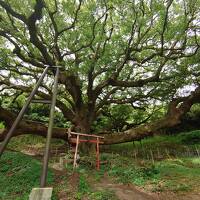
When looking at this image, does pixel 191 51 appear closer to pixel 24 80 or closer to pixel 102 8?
pixel 102 8

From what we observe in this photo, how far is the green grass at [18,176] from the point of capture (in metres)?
6.47

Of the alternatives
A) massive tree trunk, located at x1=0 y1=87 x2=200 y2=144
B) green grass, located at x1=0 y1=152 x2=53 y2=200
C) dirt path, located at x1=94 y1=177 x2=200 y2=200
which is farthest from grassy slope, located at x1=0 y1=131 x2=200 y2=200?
massive tree trunk, located at x1=0 y1=87 x2=200 y2=144

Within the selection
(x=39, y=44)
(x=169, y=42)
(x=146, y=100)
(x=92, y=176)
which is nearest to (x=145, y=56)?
(x=169, y=42)

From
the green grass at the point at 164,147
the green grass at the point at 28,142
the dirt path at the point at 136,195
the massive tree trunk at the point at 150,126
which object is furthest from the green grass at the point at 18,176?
the green grass at the point at 164,147

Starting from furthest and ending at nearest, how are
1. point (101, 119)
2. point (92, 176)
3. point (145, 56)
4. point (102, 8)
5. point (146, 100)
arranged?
point (101, 119)
point (146, 100)
point (145, 56)
point (102, 8)
point (92, 176)

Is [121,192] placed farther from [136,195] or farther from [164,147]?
[164,147]

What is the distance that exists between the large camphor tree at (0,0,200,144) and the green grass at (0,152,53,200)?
1503 millimetres

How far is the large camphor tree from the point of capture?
29.9ft

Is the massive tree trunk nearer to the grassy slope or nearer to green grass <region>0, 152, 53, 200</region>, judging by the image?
the grassy slope

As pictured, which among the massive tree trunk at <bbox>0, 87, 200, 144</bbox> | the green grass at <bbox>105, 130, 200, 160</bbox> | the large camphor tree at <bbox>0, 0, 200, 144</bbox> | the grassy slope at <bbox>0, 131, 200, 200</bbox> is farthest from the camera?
the green grass at <bbox>105, 130, 200, 160</bbox>

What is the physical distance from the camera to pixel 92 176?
7938 mm

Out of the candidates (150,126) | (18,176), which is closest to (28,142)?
(18,176)

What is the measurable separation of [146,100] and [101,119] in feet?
13.6

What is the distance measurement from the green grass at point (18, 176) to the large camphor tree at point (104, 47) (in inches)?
59.2
